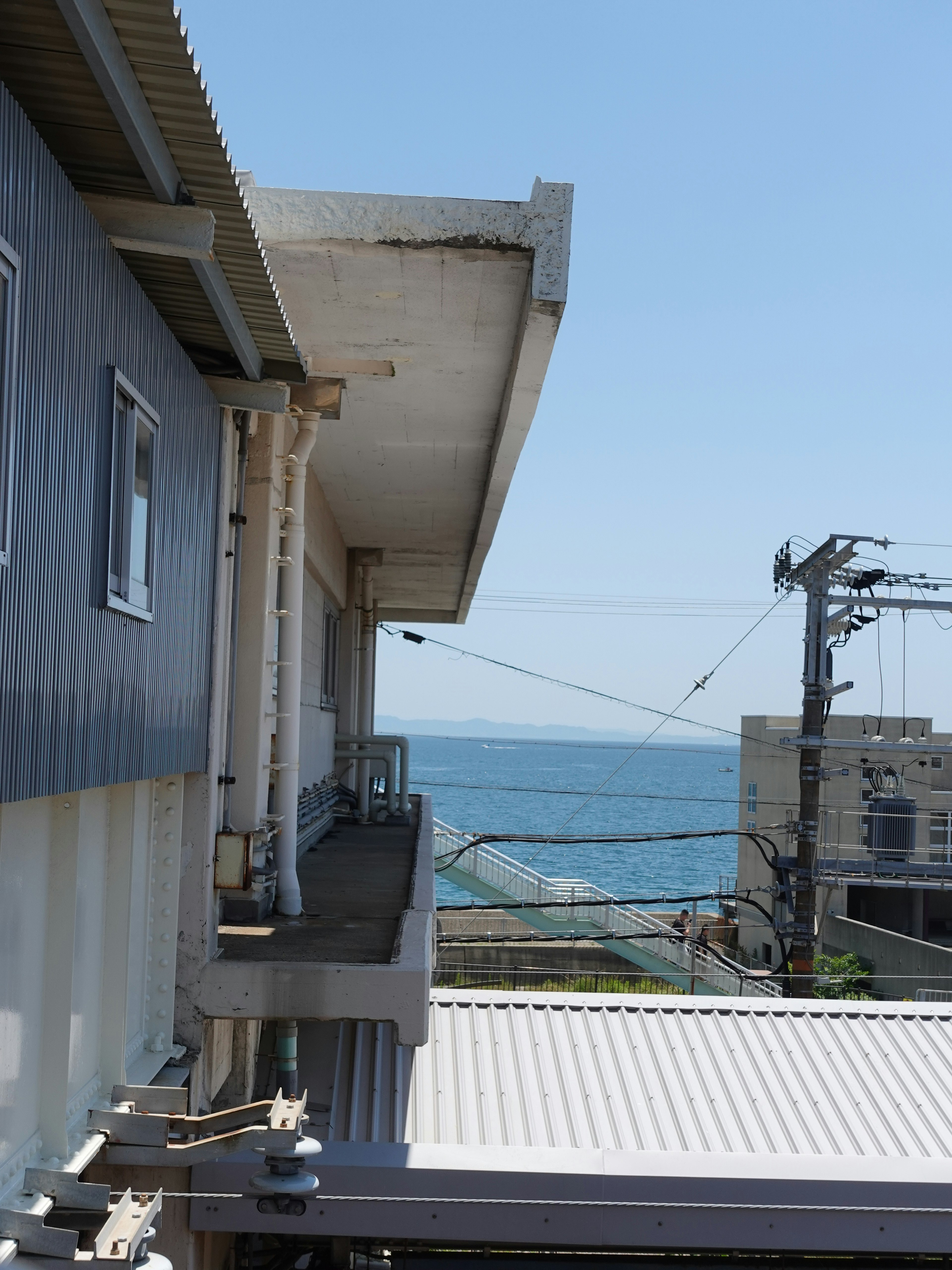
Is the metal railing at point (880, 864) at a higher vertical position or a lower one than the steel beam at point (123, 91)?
lower

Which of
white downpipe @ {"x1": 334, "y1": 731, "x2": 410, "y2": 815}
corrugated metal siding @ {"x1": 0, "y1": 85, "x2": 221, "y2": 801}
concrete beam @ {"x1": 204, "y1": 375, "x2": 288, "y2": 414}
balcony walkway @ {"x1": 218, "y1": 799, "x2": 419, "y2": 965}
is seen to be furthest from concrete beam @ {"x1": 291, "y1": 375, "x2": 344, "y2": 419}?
white downpipe @ {"x1": 334, "y1": 731, "x2": 410, "y2": 815}

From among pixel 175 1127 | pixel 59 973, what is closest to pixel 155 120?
pixel 59 973

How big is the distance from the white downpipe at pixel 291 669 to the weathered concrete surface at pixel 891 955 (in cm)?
1310

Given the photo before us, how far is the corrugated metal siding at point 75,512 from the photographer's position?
12.7 feet

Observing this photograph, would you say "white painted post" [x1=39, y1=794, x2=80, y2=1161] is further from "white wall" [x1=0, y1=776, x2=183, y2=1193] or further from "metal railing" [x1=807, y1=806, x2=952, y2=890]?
"metal railing" [x1=807, y1=806, x2=952, y2=890]

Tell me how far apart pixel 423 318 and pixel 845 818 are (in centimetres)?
3025

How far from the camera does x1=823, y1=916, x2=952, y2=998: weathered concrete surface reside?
68.6 feet

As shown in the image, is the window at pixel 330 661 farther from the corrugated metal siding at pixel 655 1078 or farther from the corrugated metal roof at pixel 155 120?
the corrugated metal roof at pixel 155 120

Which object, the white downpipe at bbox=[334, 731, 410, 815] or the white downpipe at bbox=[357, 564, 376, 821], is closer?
the white downpipe at bbox=[334, 731, 410, 815]

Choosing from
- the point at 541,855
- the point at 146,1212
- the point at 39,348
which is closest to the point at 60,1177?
the point at 146,1212

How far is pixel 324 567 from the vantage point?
14680 millimetres

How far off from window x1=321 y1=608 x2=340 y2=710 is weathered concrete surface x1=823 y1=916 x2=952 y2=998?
1002 centimetres

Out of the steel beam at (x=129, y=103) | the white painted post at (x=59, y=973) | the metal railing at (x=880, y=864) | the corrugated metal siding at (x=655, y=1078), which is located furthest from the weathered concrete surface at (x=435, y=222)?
the metal railing at (x=880, y=864)

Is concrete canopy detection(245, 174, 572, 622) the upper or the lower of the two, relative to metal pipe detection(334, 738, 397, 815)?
upper
